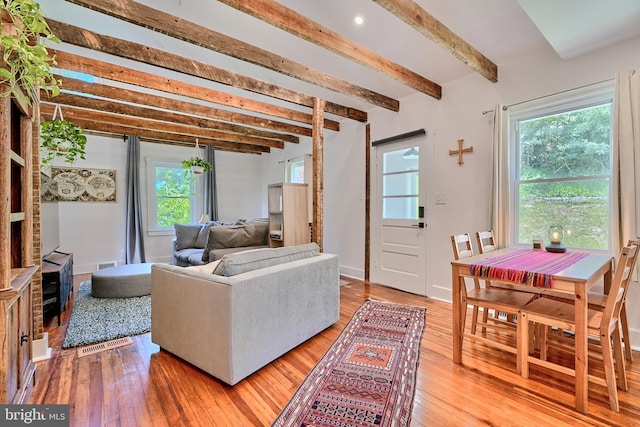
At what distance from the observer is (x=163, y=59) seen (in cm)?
267

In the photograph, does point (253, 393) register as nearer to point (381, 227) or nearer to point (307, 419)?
point (307, 419)

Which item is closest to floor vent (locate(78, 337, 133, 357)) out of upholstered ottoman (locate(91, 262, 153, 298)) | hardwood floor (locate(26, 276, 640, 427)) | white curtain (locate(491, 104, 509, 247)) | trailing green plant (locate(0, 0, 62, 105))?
hardwood floor (locate(26, 276, 640, 427))

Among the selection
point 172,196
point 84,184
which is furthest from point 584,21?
point 84,184

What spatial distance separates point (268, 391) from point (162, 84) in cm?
329

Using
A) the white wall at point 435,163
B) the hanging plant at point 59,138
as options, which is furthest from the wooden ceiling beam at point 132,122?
the hanging plant at point 59,138

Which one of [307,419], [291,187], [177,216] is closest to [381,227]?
[291,187]

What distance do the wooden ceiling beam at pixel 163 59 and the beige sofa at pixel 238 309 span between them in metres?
1.84

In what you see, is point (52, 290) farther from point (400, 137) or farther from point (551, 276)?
point (400, 137)

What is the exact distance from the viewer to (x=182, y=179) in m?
6.25

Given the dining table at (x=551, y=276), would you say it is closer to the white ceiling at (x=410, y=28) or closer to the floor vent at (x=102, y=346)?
the white ceiling at (x=410, y=28)

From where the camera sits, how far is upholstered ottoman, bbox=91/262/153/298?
3494 millimetres

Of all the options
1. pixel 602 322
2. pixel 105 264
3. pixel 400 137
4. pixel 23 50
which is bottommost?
pixel 105 264

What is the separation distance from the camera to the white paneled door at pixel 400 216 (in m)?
3.80

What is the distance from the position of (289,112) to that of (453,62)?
2302mm
